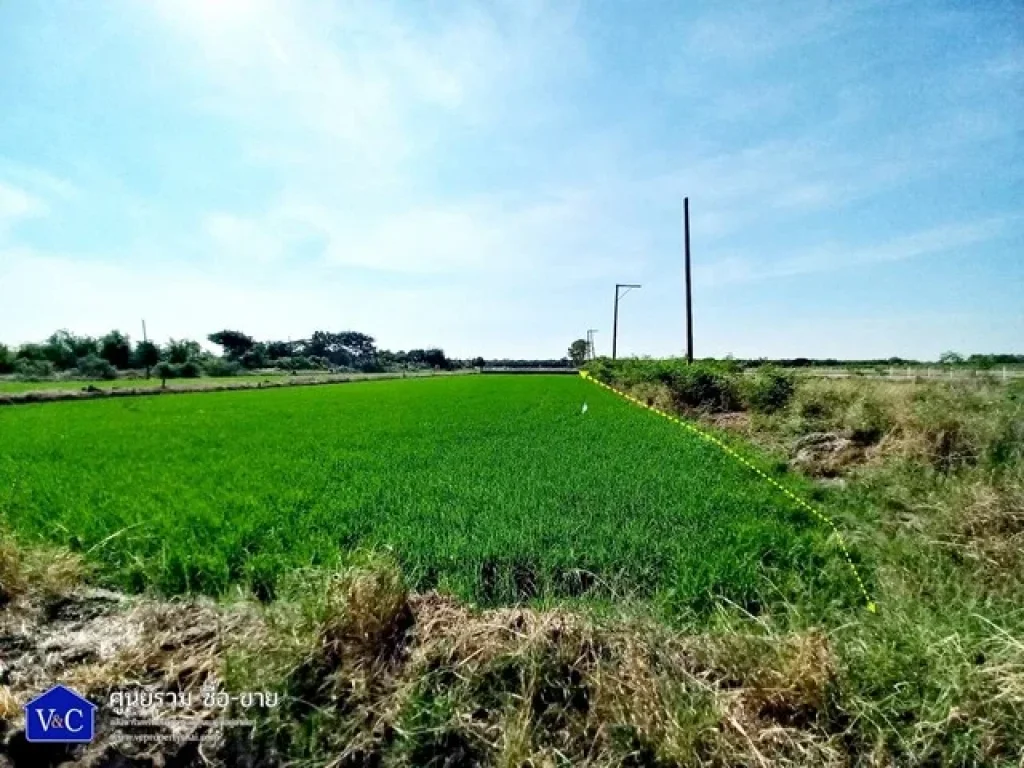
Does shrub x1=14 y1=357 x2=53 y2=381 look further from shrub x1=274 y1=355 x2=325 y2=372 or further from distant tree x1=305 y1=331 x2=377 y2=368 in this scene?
distant tree x1=305 y1=331 x2=377 y2=368

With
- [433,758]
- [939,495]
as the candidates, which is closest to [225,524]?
[433,758]

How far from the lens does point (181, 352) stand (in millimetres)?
59344

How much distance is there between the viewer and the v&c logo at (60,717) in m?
2.30

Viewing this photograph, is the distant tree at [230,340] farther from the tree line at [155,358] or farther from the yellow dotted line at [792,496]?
the yellow dotted line at [792,496]

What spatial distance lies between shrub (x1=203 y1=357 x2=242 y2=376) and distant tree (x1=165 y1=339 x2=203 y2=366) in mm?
1842

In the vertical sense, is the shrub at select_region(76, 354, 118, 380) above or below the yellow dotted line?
above

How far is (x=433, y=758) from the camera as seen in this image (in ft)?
7.35

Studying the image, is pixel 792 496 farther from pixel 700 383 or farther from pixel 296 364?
pixel 296 364

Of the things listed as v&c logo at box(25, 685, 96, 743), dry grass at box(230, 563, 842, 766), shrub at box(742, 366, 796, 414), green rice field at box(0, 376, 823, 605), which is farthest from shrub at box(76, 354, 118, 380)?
dry grass at box(230, 563, 842, 766)

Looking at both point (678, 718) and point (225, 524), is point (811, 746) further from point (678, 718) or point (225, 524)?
point (225, 524)

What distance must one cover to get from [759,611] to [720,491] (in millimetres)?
2823

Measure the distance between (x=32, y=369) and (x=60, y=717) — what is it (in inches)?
2268

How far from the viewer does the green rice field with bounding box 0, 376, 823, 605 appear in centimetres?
417

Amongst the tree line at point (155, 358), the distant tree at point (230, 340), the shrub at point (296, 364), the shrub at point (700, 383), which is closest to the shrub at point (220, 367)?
the tree line at point (155, 358)
